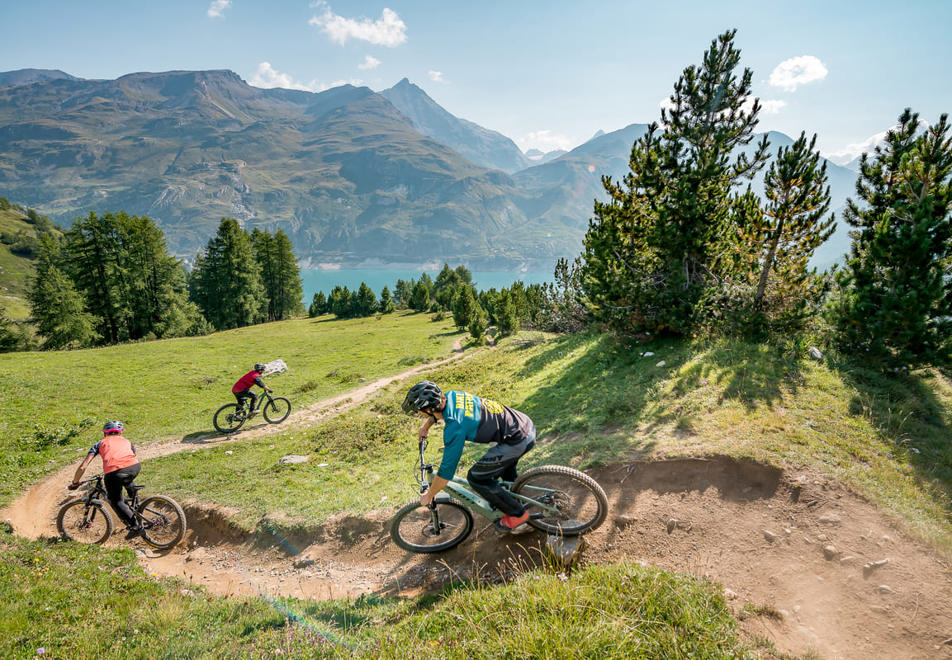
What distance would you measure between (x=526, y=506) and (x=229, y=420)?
582 inches

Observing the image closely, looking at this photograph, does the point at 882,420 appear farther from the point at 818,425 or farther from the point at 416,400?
the point at 416,400

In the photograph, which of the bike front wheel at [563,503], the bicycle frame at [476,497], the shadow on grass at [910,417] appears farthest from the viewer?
the shadow on grass at [910,417]

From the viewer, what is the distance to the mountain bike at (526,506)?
6.23m

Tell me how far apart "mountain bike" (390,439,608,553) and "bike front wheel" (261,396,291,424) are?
1259 centimetres

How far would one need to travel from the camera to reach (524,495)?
680cm

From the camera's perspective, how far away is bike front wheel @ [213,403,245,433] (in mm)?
16125

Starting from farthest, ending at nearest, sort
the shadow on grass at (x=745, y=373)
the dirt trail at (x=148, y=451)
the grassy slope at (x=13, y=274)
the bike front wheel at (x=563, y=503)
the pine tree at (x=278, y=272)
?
the grassy slope at (x=13, y=274) < the pine tree at (x=278, y=272) < the dirt trail at (x=148, y=451) < the shadow on grass at (x=745, y=373) < the bike front wheel at (x=563, y=503)

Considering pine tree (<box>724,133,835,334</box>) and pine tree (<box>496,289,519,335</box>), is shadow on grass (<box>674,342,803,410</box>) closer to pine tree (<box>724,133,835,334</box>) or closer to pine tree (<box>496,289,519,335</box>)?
pine tree (<box>724,133,835,334</box>)

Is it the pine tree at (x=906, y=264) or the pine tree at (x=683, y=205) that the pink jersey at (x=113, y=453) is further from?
the pine tree at (x=906, y=264)

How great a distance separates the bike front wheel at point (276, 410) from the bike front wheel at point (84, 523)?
7643mm

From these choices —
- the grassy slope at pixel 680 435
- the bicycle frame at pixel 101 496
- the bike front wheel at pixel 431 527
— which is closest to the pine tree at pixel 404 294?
the grassy slope at pixel 680 435

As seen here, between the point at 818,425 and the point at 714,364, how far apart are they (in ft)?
11.5

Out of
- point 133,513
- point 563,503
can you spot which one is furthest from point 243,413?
point 563,503

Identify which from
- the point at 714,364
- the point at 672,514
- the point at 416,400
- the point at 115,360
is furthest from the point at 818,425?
the point at 115,360
